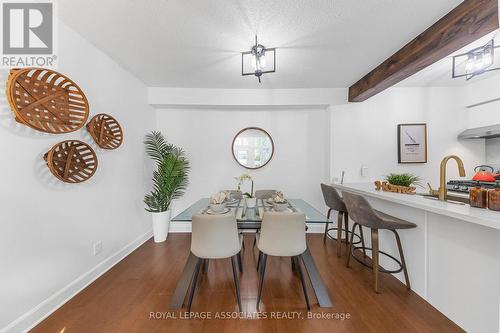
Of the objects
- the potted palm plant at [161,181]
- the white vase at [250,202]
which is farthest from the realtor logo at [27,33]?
the white vase at [250,202]

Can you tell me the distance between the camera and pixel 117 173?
2518 millimetres

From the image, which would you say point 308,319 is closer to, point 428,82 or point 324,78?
point 324,78

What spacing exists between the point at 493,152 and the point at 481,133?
69cm

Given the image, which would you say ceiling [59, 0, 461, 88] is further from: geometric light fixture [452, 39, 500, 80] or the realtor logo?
geometric light fixture [452, 39, 500, 80]

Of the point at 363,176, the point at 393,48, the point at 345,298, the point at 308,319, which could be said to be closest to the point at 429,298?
the point at 345,298

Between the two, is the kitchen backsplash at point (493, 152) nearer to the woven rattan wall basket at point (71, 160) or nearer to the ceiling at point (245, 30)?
the ceiling at point (245, 30)

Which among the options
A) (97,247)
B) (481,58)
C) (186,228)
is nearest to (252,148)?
(186,228)

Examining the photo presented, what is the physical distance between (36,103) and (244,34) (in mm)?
1878

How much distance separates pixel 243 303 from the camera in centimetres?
173

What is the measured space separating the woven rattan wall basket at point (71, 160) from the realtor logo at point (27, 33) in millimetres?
702

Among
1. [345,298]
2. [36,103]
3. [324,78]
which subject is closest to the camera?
[36,103]

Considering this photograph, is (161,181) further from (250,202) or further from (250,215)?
(250,215)

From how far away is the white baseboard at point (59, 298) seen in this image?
1.42 m

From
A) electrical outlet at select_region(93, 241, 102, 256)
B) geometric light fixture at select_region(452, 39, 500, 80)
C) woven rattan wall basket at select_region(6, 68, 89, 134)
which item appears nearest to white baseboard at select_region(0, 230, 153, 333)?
electrical outlet at select_region(93, 241, 102, 256)
